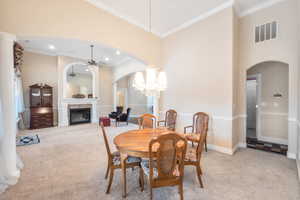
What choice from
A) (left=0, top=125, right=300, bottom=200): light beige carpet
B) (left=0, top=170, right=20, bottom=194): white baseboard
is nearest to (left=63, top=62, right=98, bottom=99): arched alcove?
(left=0, top=125, right=300, bottom=200): light beige carpet

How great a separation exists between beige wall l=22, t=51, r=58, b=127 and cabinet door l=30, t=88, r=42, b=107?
36 cm

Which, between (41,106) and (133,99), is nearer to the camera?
(41,106)

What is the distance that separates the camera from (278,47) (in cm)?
329

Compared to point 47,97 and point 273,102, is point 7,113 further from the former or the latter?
point 273,102

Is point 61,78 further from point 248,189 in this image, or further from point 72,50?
point 248,189

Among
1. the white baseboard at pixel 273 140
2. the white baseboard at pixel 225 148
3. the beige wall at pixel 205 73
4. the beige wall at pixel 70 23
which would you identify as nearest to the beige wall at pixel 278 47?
the white baseboard at pixel 225 148

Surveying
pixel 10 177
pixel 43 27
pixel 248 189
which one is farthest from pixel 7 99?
pixel 248 189

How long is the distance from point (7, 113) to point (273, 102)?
678 centimetres

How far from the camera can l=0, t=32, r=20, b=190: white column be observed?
2.29 metres

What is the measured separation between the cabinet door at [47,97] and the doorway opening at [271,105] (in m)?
8.47

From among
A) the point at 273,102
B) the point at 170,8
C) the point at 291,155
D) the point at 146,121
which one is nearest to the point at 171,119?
the point at 146,121

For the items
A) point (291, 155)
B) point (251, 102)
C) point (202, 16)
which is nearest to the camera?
point (291, 155)

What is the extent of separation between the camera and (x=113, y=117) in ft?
25.0

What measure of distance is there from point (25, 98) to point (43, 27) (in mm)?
5363
